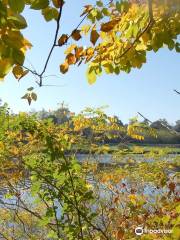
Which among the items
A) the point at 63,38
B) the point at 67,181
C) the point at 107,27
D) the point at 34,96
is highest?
the point at 107,27

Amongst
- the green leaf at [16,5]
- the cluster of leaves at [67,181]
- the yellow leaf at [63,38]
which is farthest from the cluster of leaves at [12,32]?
the cluster of leaves at [67,181]

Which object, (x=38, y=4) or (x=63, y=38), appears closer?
(x=38, y=4)

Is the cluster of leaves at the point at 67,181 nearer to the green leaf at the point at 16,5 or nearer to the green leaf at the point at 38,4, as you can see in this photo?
the green leaf at the point at 38,4

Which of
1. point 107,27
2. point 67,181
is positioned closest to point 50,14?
point 107,27

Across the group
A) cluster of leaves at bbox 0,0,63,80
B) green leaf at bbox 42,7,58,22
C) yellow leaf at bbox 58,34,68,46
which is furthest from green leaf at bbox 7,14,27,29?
yellow leaf at bbox 58,34,68,46

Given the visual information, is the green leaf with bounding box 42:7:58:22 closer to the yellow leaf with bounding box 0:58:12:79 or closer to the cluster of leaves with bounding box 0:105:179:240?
the yellow leaf with bounding box 0:58:12:79

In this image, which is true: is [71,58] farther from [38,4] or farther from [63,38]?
[38,4]

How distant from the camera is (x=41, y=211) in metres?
9.62

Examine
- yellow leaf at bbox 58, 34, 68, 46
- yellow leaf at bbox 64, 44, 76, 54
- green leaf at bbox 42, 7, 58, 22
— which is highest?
yellow leaf at bbox 64, 44, 76, 54

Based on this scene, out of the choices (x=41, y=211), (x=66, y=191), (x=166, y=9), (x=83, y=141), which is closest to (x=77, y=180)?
(x=66, y=191)

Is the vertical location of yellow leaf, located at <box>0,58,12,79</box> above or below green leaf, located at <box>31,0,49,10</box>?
below

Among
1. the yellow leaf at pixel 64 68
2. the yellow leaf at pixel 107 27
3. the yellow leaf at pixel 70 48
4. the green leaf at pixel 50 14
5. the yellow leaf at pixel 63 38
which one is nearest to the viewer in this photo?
the green leaf at pixel 50 14

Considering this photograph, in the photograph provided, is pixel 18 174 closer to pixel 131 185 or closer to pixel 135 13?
pixel 131 185

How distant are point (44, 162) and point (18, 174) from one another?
2.63 m
